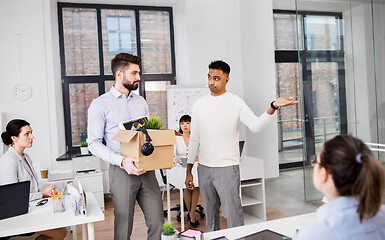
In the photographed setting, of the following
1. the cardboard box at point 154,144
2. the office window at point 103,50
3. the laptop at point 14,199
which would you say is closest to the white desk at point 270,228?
the cardboard box at point 154,144

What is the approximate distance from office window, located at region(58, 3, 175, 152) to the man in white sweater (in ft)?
11.7

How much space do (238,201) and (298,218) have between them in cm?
74

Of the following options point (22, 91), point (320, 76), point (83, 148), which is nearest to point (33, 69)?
point (22, 91)

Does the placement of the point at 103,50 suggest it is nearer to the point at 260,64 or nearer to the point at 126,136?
the point at 260,64

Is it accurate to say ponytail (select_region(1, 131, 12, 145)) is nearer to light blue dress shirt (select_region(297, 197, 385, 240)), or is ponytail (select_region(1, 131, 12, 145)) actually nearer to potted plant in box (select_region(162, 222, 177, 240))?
potted plant in box (select_region(162, 222, 177, 240))

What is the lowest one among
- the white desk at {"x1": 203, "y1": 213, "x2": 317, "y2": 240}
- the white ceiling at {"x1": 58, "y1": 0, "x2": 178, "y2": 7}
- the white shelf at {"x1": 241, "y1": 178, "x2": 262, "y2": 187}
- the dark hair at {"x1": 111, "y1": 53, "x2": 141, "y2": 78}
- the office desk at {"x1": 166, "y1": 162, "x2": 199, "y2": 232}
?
the white shelf at {"x1": 241, "y1": 178, "x2": 262, "y2": 187}

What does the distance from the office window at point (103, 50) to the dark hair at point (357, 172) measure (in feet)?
17.6

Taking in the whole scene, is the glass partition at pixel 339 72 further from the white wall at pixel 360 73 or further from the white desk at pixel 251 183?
the white desk at pixel 251 183

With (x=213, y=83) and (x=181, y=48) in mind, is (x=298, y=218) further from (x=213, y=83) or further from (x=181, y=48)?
(x=181, y=48)

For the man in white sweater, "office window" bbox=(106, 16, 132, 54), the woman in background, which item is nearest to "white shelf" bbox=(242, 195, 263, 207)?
the woman in background

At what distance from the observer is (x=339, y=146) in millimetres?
1010

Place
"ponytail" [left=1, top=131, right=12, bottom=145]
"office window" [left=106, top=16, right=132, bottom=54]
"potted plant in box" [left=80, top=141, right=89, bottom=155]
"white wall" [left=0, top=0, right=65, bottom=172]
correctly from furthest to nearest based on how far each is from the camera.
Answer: "office window" [left=106, top=16, right=132, bottom=54] → "potted plant in box" [left=80, top=141, right=89, bottom=155] → "white wall" [left=0, top=0, right=65, bottom=172] → "ponytail" [left=1, top=131, right=12, bottom=145]

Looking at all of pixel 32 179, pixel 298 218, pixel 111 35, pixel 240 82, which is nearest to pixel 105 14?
pixel 111 35

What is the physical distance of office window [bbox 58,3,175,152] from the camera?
5.88m
